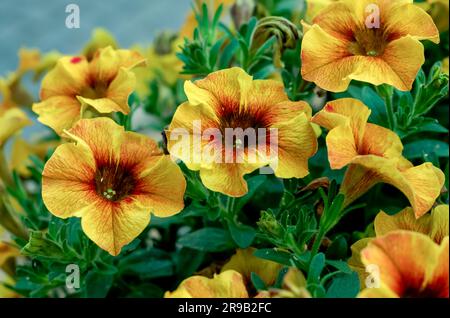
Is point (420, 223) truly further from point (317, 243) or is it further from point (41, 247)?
point (41, 247)

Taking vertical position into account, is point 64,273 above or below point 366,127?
below

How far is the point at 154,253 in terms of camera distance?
38.4 inches

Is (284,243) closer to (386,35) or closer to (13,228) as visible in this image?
(386,35)

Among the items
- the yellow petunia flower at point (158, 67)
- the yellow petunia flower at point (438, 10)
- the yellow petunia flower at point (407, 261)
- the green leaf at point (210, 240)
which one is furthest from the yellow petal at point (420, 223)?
the yellow petunia flower at point (158, 67)

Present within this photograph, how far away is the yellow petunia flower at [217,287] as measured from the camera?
2.18 feet

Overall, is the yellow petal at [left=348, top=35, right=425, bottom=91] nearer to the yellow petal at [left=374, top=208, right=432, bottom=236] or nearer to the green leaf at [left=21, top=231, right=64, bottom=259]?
the yellow petal at [left=374, top=208, right=432, bottom=236]

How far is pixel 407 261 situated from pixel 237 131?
0.24 metres

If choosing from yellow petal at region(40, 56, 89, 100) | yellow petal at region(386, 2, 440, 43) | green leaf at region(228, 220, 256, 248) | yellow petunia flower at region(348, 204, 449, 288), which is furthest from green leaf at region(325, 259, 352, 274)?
yellow petal at region(40, 56, 89, 100)

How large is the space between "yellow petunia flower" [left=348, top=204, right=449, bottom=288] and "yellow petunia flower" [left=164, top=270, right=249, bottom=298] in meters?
0.14

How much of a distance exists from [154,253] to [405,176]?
0.38m

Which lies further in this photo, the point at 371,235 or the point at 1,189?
the point at 1,189

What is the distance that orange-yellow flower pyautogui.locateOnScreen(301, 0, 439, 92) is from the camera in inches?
29.9

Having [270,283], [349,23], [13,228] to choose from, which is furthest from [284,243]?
[13,228]
